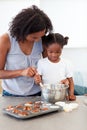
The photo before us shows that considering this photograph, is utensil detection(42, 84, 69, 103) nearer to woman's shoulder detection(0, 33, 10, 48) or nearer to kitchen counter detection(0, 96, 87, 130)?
kitchen counter detection(0, 96, 87, 130)

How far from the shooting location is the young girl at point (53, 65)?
5.37ft

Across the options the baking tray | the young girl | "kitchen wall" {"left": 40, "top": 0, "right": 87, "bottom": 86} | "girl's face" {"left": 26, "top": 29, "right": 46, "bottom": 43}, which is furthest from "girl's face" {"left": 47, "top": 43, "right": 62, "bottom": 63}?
"kitchen wall" {"left": 40, "top": 0, "right": 87, "bottom": 86}

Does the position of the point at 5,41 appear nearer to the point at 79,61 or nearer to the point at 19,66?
the point at 19,66

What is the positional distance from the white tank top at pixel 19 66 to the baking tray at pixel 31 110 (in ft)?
0.96

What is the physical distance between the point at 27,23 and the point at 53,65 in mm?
360

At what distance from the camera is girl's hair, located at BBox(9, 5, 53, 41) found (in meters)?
1.45

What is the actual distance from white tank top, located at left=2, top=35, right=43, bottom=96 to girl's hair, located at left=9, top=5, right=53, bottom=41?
6 cm

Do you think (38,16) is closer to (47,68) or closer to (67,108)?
(47,68)

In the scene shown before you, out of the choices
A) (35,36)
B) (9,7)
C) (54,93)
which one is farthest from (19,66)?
(9,7)

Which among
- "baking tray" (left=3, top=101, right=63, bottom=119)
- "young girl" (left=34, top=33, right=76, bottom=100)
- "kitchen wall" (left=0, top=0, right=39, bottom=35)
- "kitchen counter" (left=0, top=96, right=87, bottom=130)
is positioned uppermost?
"kitchen wall" (left=0, top=0, right=39, bottom=35)

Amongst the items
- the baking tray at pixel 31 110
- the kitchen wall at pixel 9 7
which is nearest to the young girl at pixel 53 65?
the baking tray at pixel 31 110

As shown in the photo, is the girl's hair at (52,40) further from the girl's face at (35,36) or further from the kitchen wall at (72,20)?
the kitchen wall at (72,20)

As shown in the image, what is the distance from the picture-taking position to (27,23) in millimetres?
1456

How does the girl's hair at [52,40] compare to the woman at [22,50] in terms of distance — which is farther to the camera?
the girl's hair at [52,40]
